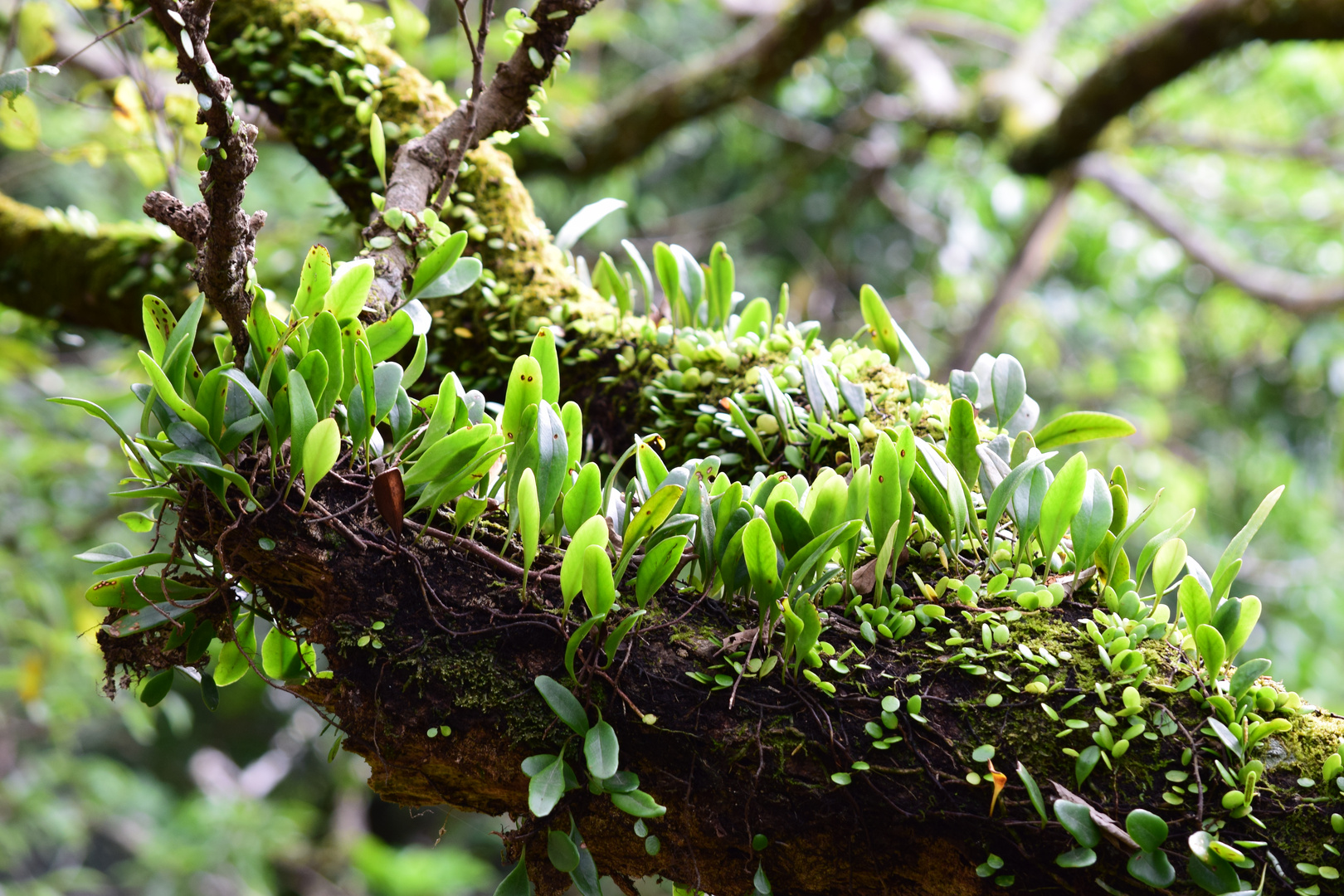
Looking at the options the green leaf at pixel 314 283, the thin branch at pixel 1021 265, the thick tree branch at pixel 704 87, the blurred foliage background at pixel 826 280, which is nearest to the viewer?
the green leaf at pixel 314 283

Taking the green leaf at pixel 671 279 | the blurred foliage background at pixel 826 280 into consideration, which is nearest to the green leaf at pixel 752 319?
the green leaf at pixel 671 279

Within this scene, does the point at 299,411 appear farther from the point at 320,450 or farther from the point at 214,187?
the point at 214,187

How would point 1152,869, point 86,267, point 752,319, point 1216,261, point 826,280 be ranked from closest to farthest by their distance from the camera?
point 1152,869 → point 752,319 → point 86,267 → point 1216,261 → point 826,280

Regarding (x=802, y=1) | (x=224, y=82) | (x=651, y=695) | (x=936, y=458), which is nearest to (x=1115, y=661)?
(x=936, y=458)

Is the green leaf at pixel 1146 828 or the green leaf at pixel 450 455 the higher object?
the green leaf at pixel 450 455

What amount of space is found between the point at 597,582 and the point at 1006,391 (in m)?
0.76

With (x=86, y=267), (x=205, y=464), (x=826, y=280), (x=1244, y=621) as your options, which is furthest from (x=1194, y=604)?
(x=826, y=280)

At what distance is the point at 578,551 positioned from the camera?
95cm

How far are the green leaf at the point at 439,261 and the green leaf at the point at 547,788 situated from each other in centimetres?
67

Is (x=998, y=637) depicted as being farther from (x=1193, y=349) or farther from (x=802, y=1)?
(x=1193, y=349)

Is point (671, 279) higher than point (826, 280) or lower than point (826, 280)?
higher

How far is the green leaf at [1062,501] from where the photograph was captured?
3.47 ft

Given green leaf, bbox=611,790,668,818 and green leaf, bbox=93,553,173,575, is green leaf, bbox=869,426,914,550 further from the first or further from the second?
green leaf, bbox=93,553,173,575

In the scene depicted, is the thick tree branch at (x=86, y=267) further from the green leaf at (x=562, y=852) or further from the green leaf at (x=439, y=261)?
the green leaf at (x=562, y=852)
